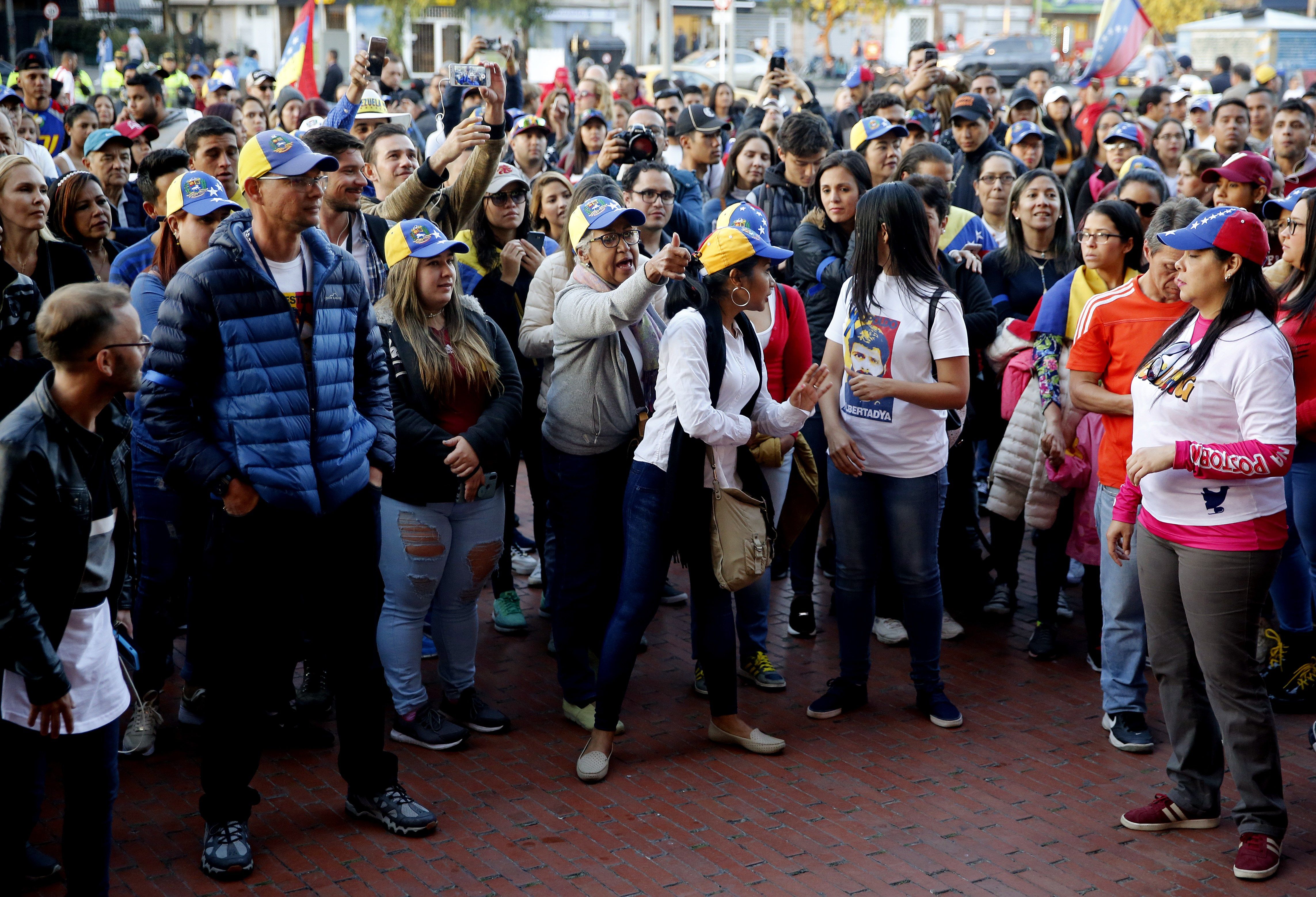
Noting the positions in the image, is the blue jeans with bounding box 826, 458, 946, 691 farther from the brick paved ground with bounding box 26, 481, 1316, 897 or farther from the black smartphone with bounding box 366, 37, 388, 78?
the black smartphone with bounding box 366, 37, 388, 78

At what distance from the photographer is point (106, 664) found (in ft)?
11.5

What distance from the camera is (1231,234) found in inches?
156

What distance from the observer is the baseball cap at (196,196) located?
4.92 meters

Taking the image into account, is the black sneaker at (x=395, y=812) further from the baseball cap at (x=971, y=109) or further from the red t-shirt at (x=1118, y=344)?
the baseball cap at (x=971, y=109)

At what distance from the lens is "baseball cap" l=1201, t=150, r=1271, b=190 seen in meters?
6.25

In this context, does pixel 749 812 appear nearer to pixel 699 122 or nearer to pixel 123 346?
pixel 123 346

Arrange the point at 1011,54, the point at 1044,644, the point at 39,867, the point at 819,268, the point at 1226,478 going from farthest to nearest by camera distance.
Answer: the point at 1011,54 < the point at 819,268 < the point at 1044,644 < the point at 39,867 < the point at 1226,478

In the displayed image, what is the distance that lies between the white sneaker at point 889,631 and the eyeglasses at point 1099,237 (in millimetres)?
2004

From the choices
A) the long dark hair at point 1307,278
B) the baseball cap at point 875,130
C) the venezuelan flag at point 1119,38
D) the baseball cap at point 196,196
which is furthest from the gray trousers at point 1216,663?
the venezuelan flag at point 1119,38

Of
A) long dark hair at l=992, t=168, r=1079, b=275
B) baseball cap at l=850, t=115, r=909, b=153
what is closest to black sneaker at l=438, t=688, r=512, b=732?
long dark hair at l=992, t=168, r=1079, b=275

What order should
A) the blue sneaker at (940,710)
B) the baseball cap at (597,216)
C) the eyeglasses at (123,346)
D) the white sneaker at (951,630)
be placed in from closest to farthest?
the eyeglasses at (123,346) < the baseball cap at (597,216) < the blue sneaker at (940,710) < the white sneaker at (951,630)

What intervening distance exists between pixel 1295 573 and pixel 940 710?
1695mm

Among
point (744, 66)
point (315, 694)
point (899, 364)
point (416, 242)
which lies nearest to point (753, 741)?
point (899, 364)

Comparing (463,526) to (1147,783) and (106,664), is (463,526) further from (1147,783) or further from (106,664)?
(1147,783)
